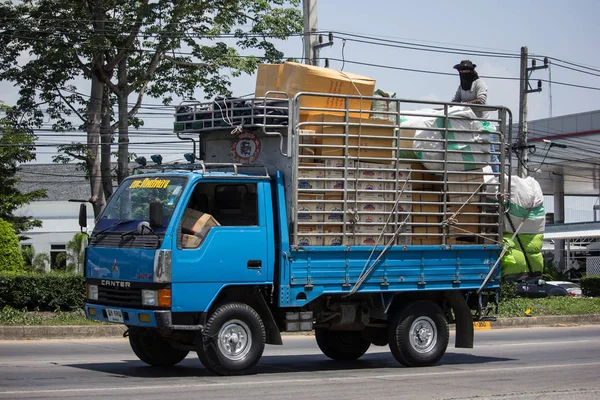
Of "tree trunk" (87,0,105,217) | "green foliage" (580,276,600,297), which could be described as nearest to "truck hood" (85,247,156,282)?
"tree trunk" (87,0,105,217)

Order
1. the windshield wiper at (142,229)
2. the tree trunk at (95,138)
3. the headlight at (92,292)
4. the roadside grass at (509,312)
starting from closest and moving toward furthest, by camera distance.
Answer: the windshield wiper at (142,229), the headlight at (92,292), the roadside grass at (509,312), the tree trunk at (95,138)

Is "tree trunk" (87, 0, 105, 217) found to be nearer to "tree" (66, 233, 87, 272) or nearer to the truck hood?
"tree" (66, 233, 87, 272)

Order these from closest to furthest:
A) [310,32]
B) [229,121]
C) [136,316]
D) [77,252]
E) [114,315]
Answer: [136,316] < [114,315] < [229,121] < [310,32] < [77,252]

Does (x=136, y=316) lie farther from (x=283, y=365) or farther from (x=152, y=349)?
(x=283, y=365)

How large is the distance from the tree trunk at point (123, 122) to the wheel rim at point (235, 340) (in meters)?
20.9

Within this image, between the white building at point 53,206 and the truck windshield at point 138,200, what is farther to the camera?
the white building at point 53,206

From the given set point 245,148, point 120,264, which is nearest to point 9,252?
point 245,148

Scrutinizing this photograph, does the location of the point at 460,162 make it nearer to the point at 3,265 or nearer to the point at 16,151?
the point at 3,265

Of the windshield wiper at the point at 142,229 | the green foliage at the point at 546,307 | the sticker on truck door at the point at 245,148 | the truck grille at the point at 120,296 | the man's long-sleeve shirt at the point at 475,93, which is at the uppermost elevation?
the man's long-sleeve shirt at the point at 475,93

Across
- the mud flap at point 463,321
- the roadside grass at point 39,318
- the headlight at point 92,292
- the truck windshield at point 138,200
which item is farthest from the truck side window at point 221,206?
the roadside grass at point 39,318

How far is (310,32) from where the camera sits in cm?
2003

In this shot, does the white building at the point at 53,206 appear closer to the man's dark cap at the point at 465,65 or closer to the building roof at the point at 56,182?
the building roof at the point at 56,182

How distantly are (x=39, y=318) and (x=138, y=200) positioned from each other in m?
7.17

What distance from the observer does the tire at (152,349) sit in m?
11.2
